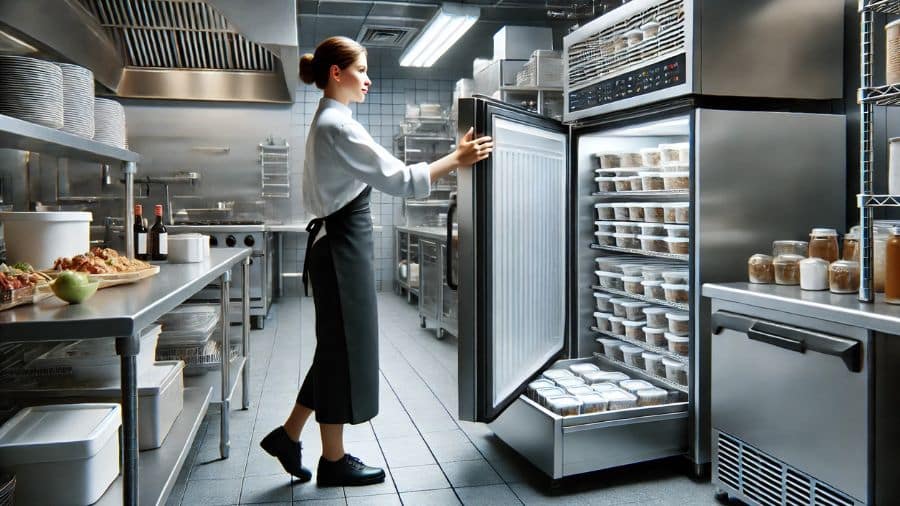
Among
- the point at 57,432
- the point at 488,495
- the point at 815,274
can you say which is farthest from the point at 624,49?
the point at 57,432

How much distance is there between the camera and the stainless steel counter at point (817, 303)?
1.81 m

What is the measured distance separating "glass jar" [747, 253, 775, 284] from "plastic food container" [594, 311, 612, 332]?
2.91 ft

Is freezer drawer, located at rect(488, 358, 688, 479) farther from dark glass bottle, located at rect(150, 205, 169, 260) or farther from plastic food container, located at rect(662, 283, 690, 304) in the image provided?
dark glass bottle, located at rect(150, 205, 169, 260)

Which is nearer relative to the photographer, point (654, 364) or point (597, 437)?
point (597, 437)

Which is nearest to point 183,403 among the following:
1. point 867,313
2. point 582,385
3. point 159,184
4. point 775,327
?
point 582,385

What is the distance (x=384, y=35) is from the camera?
7328 mm

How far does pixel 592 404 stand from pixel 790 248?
0.86 m

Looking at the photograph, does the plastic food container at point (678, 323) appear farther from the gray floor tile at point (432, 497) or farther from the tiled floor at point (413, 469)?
the gray floor tile at point (432, 497)

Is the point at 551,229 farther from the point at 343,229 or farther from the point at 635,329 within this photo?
the point at 343,229

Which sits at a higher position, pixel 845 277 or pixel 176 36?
pixel 176 36

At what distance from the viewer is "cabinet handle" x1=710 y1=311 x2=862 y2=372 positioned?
6.11ft

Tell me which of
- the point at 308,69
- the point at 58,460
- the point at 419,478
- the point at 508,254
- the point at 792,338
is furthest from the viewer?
the point at 419,478

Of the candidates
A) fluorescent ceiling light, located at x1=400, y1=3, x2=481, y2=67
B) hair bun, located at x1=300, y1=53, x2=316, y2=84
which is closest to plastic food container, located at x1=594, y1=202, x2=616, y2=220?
hair bun, located at x1=300, y1=53, x2=316, y2=84

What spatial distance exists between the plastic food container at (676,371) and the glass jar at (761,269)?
0.53m
